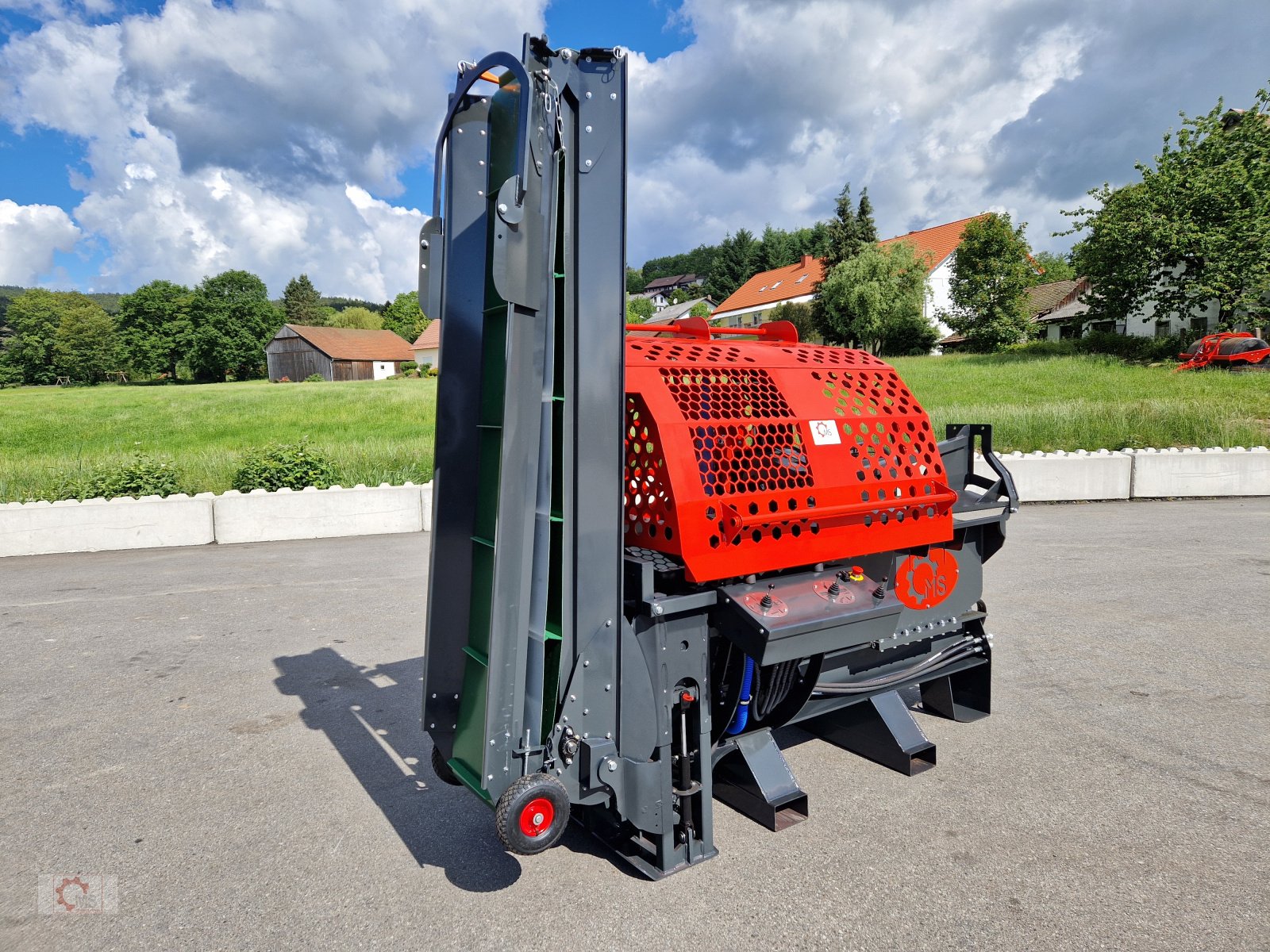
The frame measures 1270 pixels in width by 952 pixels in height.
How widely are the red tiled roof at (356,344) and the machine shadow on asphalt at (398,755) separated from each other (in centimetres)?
7458

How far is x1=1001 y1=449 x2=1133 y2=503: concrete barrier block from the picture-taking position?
12125 mm

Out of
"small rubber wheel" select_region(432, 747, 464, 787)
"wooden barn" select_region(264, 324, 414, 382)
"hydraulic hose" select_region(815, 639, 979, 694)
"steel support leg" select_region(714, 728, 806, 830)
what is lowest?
"steel support leg" select_region(714, 728, 806, 830)

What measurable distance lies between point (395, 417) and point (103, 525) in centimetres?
1607

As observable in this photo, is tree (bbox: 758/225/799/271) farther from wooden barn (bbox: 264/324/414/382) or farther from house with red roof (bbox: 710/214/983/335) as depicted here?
wooden barn (bbox: 264/324/414/382)


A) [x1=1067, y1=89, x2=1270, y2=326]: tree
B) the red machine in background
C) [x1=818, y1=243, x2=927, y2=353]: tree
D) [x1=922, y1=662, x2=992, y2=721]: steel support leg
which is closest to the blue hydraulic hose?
[x1=922, y1=662, x2=992, y2=721]: steel support leg

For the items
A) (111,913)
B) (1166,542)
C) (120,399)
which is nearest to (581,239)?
(111,913)

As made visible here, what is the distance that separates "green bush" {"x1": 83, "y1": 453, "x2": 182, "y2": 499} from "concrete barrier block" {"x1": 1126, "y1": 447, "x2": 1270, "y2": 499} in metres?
13.7

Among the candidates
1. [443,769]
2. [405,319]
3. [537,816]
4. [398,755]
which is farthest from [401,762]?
[405,319]

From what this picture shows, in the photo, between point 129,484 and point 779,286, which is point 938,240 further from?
point 129,484

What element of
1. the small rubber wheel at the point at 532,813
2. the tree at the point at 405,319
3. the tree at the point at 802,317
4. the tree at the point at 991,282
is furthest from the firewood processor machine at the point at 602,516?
the tree at the point at 405,319

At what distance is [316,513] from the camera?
10.4 m

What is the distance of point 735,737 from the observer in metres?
3.68

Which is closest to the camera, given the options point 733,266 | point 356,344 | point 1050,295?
point 1050,295

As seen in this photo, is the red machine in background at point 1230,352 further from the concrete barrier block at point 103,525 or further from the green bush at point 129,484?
the green bush at point 129,484
